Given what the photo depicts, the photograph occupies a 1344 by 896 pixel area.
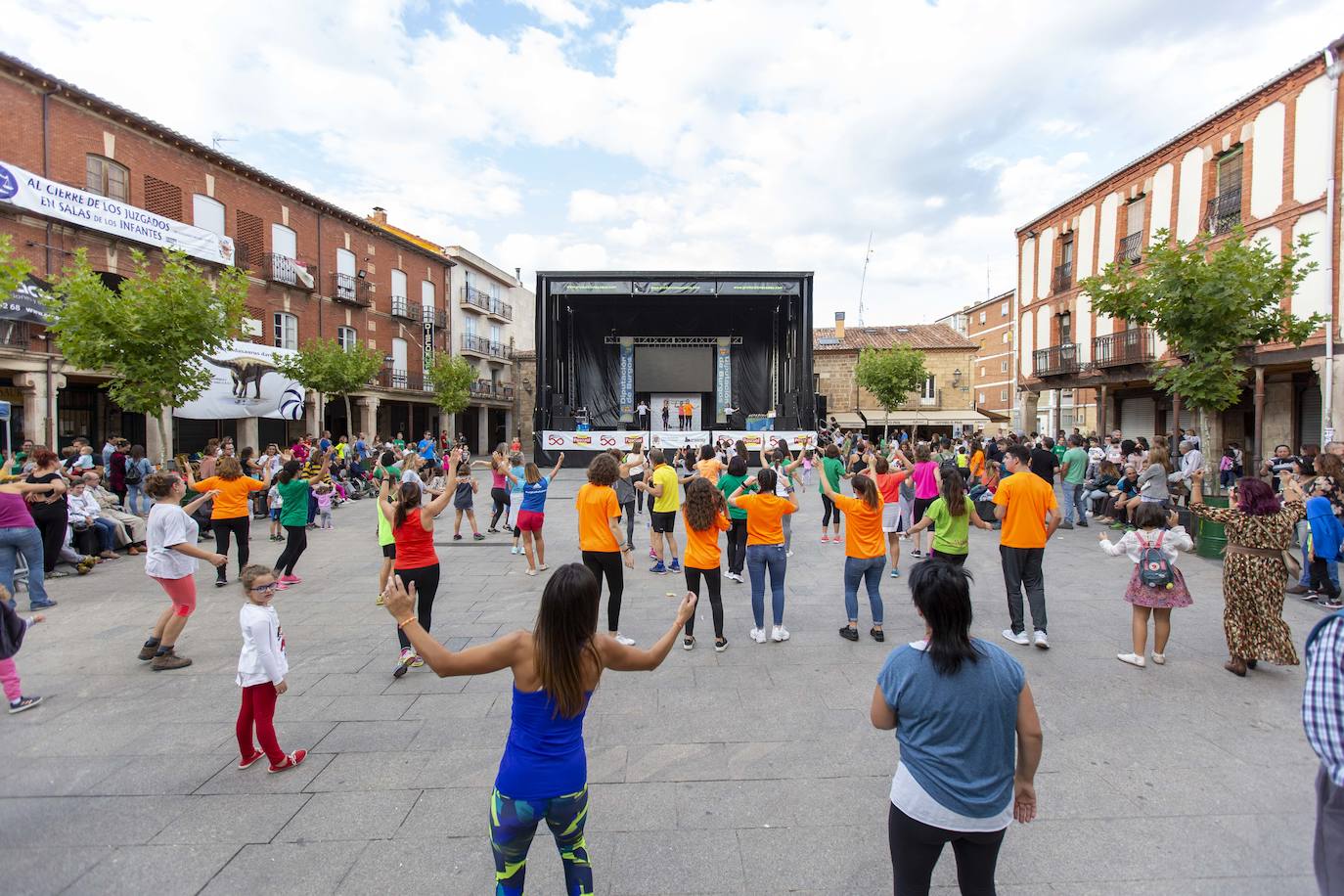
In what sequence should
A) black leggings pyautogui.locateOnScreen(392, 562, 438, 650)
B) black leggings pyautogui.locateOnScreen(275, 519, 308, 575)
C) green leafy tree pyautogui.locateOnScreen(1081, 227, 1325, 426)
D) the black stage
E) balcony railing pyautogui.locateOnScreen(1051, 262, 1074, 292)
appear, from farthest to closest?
the black stage, balcony railing pyautogui.locateOnScreen(1051, 262, 1074, 292), green leafy tree pyautogui.locateOnScreen(1081, 227, 1325, 426), black leggings pyautogui.locateOnScreen(275, 519, 308, 575), black leggings pyautogui.locateOnScreen(392, 562, 438, 650)

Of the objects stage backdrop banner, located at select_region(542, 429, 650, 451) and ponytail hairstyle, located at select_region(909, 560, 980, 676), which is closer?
ponytail hairstyle, located at select_region(909, 560, 980, 676)

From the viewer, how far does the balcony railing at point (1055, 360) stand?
21.6 metres

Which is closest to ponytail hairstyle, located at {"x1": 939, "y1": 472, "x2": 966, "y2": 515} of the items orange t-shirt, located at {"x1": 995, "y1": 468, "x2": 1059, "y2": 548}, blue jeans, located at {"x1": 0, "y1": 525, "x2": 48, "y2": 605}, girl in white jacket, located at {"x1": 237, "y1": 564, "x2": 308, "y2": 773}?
orange t-shirt, located at {"x1": 995, "y1": 468, "x2": 1059, "y2": 548}

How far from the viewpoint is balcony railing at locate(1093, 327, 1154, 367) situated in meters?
18.6

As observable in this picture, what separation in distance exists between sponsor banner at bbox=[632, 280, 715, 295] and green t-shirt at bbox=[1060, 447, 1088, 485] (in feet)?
48.9

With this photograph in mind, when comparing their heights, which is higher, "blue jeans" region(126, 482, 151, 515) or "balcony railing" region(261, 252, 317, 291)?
"balcony railing" region(261, 252, 317, 291)

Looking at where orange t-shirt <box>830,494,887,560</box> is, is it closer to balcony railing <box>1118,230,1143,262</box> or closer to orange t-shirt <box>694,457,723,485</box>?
orange t-shirt <box>694,457,723,485</box>

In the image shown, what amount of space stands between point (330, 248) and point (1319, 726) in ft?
97.4

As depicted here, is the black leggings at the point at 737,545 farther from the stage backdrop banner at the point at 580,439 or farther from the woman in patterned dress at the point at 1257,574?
the stage backdrop banner at the point at 580,439

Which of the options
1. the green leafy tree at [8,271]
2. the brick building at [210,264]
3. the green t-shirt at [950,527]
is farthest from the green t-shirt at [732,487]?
the brick building at [210,264]

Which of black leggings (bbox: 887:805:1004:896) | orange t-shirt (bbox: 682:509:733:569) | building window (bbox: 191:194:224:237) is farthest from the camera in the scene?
building window (bbox: 191:194:224:237)

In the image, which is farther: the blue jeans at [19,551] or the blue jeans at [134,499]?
the blue jeans at [134,499]

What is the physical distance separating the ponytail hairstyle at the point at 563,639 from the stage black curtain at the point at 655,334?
26.2m

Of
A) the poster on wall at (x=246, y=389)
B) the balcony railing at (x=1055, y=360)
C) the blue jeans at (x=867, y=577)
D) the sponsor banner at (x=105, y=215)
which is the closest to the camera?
the blue jeans at (x=867, y=577)
